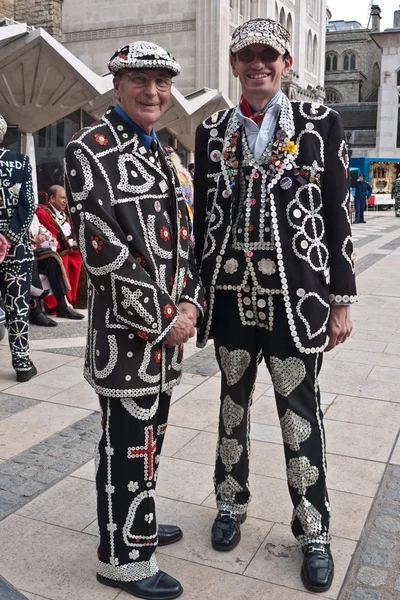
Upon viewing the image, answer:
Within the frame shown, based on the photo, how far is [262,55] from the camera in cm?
255

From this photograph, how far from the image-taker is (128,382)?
2428mm

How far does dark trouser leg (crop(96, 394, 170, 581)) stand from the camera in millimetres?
2498

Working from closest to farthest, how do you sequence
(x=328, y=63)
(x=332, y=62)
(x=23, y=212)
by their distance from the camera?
(x=23, y=212) → (x=332, y=62) → (x=328, y=63)

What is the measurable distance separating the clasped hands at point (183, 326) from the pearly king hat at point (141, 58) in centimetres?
87

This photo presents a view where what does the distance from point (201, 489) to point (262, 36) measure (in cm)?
217

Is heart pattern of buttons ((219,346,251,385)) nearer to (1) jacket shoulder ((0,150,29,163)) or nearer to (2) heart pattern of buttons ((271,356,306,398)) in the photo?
(2) heart pattern of buttons ((271,356,306,398))

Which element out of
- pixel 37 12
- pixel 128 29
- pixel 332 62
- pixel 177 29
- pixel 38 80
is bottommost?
pixel 38 80

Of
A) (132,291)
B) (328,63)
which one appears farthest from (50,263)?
(328,63)

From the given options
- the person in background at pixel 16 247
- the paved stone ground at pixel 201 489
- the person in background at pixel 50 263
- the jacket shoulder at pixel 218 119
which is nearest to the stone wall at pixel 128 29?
the person in background at pixel 50 263

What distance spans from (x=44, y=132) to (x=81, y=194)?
485 inches

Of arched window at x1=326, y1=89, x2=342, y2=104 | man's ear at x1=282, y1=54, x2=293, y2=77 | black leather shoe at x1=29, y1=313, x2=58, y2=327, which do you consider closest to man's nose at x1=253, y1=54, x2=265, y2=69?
man's ear at x1=282, y1=54, x2=293, y2=77

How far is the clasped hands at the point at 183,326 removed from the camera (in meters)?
2.45

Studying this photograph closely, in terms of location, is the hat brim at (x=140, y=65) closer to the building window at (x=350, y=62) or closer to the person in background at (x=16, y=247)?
the person in background at (x=16, y=247)

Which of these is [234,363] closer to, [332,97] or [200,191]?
[200,191]
